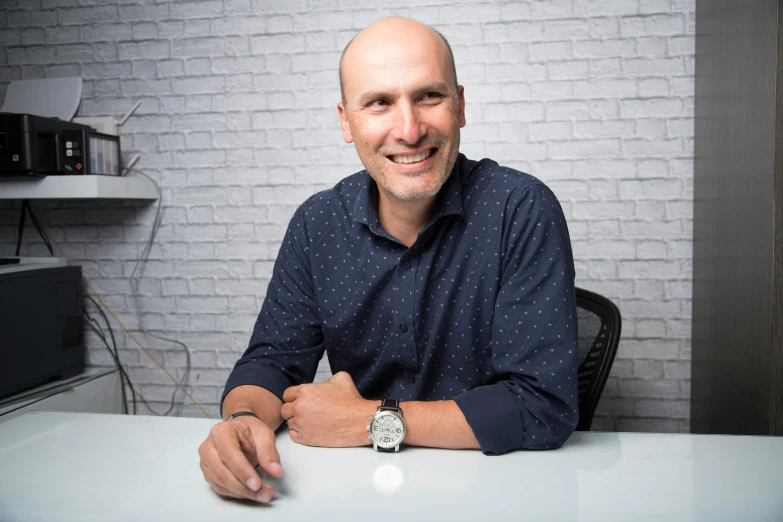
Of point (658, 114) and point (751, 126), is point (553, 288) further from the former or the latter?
point (658, 114)

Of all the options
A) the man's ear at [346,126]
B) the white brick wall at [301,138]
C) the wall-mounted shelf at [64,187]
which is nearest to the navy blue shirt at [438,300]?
the man's ear at [346,126]

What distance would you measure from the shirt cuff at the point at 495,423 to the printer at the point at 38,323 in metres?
1.82

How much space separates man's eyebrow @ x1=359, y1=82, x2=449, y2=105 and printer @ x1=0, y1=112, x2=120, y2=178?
1532 mm

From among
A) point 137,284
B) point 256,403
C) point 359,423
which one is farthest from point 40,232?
point 359,423

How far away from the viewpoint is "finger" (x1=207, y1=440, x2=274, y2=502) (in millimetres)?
805

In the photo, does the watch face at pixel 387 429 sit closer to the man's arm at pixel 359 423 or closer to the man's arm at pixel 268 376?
the man's arm at pixel 359 423

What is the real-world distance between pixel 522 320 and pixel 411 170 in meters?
0.38

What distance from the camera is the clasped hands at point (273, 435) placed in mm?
813

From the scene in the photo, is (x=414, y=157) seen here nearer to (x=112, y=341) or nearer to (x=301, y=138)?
(x=301, y=138)

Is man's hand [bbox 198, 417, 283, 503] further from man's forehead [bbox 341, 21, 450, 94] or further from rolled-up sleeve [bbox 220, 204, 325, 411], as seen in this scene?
man's forehead [bbox 341, 21, 450, 94]

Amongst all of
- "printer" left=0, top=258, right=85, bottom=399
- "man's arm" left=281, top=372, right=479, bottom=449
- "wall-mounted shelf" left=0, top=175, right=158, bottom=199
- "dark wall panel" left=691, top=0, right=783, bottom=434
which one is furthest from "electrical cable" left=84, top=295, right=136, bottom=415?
"dark wall panel" left=691, top=0, right=783, bottom=434

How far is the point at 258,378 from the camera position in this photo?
49.2 inches

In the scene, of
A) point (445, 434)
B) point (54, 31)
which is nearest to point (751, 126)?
point (445, 434)

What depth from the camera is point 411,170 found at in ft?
4.13
